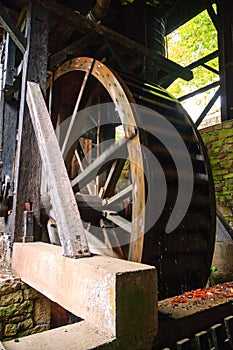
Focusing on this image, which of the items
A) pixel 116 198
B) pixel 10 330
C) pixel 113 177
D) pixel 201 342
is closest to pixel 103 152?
pixel 113 177

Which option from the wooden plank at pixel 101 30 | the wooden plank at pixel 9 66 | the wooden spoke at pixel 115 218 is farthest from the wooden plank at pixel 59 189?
the wooden spoke at pixel 115 218

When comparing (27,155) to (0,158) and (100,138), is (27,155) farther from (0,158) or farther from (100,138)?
(100,138)

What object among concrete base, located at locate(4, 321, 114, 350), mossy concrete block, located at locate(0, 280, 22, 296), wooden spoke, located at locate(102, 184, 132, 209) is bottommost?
mossy concrete block, located at locate(0, 280, 22, 296)

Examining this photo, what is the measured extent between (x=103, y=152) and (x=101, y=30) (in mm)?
1372

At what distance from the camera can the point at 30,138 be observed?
8.04ft

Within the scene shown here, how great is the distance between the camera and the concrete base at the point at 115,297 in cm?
106

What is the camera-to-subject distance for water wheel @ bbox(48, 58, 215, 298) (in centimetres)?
242

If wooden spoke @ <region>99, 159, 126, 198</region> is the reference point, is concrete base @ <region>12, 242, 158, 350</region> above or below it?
below

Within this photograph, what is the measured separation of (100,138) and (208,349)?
3632 mm

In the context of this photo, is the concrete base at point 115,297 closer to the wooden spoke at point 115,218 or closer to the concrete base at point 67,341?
the concrete base at point 67,341

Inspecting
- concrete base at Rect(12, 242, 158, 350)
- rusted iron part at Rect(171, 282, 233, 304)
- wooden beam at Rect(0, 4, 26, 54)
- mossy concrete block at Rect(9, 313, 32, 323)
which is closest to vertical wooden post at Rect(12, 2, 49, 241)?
wooden beam at Rect(0, 4, 26, 54)

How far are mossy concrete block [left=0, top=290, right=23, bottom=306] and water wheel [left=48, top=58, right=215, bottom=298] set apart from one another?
91 centimetres

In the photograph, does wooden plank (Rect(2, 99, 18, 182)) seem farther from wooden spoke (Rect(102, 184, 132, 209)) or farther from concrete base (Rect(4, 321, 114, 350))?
concrete base (Rect(4, 321, 114, 350))

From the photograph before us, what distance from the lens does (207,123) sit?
9.70m
